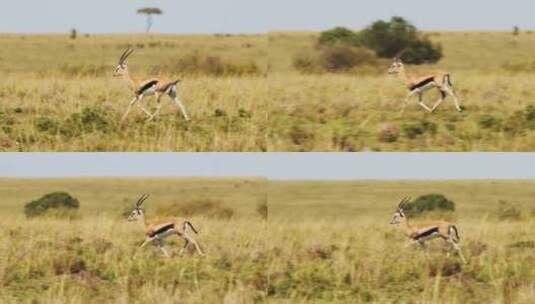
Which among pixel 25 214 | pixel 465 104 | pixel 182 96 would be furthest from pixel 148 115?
pixel 465 104

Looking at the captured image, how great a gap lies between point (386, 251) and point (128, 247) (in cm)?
390

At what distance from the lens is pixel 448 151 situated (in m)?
28.8

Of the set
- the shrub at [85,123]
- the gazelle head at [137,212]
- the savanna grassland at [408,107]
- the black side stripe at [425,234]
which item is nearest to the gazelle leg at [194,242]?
the gazelle head at [137,212]

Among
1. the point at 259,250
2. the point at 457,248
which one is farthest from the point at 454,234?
the point at 259,250

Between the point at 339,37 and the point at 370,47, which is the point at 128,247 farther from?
the point at 370,47

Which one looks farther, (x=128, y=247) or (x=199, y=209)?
(x=199, y=209)

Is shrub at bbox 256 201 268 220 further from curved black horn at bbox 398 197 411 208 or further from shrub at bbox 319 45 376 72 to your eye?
shrub at bbox 319 45 376 72

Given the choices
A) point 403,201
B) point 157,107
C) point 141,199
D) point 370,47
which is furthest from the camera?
point 403,201

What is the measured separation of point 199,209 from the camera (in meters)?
30.1

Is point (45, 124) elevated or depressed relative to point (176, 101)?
depressed

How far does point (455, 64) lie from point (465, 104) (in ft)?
3.15

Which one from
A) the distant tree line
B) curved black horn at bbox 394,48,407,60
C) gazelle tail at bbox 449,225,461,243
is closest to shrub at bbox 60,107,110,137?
the distant tree line

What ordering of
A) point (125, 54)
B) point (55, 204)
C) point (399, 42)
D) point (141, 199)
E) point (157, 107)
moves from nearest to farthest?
point (157, 107) < point (399, 42) < point (125, 54) < point (55, 204) < point (141, 199)

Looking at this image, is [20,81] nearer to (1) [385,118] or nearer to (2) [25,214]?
(2) [25,214]
